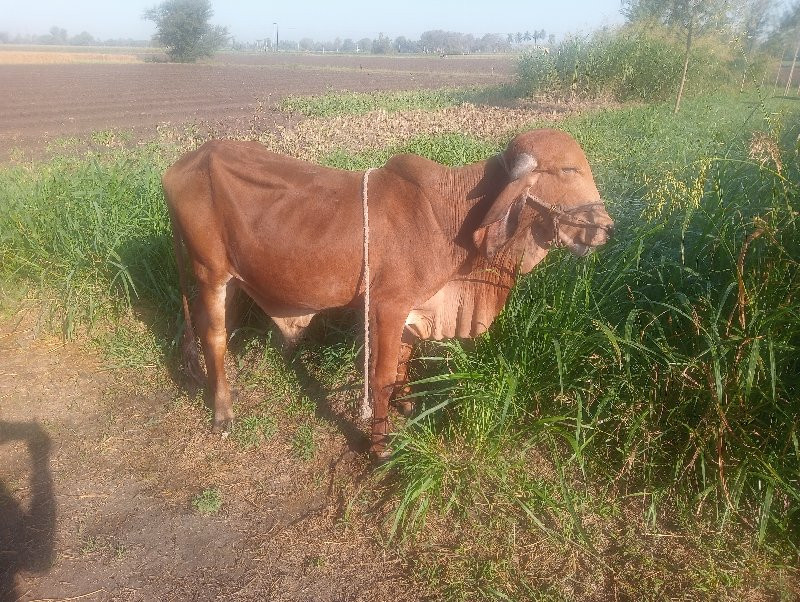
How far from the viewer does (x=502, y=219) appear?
2.61m

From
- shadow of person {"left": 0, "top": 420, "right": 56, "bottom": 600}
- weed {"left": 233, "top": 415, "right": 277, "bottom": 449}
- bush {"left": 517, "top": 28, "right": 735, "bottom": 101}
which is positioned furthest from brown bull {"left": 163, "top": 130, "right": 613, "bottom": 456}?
bush {"left": 517, "top": 28, "right": 735, "bottom": 101}

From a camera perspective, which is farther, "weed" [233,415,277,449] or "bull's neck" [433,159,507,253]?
"weed" [233,415,277,449]

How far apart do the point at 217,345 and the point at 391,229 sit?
127cm

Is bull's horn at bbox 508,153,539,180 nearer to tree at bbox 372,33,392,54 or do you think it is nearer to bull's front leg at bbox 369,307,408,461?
bull's front leg at bbox 369,307,408,461

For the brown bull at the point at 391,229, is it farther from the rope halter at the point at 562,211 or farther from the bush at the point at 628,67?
the bush at the point at 628,67

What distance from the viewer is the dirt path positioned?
8.03ft

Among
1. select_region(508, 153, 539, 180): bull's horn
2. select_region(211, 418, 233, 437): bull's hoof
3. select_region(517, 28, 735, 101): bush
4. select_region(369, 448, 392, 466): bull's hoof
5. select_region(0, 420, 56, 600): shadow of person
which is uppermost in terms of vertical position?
select_region(517, 28, 735, 101): bush

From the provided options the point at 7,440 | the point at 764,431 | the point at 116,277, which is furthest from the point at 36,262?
the point at 764,431

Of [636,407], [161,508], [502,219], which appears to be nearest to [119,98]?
[161,508]

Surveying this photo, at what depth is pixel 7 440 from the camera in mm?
3342

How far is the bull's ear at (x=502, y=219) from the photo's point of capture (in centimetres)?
256

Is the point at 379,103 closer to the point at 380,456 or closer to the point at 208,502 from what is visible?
the point at 380,456

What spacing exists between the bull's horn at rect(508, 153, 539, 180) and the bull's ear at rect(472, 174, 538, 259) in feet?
0.08

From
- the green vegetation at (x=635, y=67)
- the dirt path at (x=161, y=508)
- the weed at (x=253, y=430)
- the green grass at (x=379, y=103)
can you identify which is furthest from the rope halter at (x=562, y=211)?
the green vegetation at (x=635, y=67)
